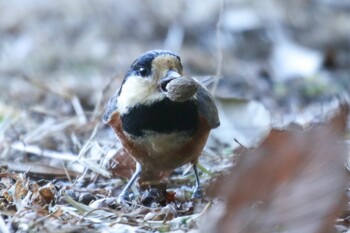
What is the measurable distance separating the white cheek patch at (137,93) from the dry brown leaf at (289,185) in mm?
808

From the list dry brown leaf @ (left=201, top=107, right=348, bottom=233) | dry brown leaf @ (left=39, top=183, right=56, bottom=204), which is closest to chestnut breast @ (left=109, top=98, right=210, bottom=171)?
dry brown leaf @ (left=39, top=183, right=56, bottom=204)

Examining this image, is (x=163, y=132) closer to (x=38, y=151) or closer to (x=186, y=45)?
(x=38, y=151)

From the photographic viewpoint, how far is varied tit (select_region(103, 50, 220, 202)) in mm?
2822

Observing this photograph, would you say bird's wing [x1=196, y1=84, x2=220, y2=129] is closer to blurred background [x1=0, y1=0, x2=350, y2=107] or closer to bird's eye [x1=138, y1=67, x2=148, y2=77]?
bird's eye [x1=138, y1=67, x2=148, y2=77]

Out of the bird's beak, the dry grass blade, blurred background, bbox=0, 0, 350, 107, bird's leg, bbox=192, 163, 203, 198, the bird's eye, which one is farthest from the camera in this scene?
blurred background, bbox=0, 0, 350, 107

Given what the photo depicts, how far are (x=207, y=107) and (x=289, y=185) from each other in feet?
3.46

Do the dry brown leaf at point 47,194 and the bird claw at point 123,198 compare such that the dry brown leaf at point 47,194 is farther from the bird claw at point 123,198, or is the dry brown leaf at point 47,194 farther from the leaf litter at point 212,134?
the bird claw at point 123,198

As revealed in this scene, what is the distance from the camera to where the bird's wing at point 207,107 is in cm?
298

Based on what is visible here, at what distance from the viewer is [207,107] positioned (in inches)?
119

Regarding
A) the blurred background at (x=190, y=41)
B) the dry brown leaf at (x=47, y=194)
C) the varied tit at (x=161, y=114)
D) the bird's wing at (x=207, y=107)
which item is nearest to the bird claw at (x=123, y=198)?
the varied tit at (x=161, y=114)

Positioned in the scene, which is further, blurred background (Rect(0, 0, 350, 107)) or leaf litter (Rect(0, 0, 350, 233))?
blurred background (Rect(0, 0, 350, 107))

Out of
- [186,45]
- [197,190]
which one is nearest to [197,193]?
[197,190]

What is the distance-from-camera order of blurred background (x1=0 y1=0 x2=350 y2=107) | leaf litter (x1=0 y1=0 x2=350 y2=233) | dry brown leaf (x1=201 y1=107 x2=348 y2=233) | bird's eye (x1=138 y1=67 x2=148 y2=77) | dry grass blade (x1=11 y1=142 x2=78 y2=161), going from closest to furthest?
dry brown leaf (x1=201 y1=107 x2=348 y2=233)
leaf litter (x1=0 y1=0 x2=350 y2=233)
bird's eye (x1=138 y1=67 x2=148 y2=77)
dry grass blade (x1=11 y1=142 x2=78 y2=161)
blurred background (x1=0 y1=0 x2=350 y2=107)

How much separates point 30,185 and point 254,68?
4096 mm
